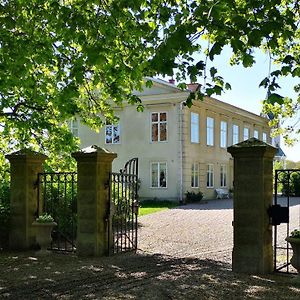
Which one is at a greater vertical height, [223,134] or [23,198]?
[223,134]

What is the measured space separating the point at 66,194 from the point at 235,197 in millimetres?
6062

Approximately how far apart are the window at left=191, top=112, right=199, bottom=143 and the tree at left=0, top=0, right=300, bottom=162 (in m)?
15.4

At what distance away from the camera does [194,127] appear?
30.0m

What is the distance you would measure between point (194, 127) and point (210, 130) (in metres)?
2.62

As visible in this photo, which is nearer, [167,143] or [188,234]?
[188,234]

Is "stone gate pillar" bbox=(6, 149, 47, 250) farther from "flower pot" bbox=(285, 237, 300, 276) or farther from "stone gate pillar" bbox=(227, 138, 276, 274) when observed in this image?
"flower pot" bbox=(285, 237, 300, 276)

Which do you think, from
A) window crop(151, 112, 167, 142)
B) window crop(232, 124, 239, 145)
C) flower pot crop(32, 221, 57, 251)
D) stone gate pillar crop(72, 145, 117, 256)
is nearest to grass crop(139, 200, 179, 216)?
window crop(151, 112, 167, 142)

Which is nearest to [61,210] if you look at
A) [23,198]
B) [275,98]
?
[23,198]

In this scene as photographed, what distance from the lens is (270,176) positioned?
29.2 ft

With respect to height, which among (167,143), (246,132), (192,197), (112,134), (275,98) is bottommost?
(192,197)

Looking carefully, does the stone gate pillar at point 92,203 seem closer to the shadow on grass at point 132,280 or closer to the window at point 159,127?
the shadow on grass at point 132,280

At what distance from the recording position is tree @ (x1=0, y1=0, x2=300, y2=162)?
581 centimetres

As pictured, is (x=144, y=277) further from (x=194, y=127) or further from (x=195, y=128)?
(x=195, y=128)

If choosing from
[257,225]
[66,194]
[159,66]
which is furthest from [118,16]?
A: [66,194]
